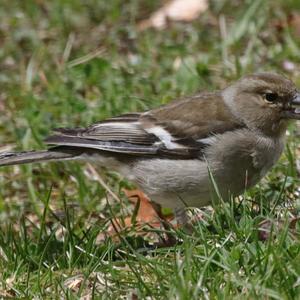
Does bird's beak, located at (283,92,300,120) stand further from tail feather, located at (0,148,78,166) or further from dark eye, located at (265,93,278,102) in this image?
tail feather, located at (0,148,78,166)

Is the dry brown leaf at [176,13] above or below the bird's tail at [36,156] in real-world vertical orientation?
above

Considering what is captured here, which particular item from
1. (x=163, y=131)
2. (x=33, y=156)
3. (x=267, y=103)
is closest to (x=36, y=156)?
(x=33, y=156)

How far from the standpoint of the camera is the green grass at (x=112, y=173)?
456cm

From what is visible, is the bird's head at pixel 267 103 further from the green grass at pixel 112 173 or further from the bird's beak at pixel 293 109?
the green grass at pixel 112 173

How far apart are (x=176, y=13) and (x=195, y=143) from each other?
354cm

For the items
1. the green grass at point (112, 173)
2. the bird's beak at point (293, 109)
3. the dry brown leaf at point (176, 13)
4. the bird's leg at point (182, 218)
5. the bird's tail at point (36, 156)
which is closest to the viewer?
the green grass at point (112, 173)

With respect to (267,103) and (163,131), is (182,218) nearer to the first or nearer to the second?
(163,131)

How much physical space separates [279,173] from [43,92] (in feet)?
8.19

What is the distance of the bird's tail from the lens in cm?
592

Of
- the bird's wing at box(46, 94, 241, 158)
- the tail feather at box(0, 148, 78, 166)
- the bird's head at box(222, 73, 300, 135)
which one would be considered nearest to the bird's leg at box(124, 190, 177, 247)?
the bird's wing at box(46, 94, 241, 158)

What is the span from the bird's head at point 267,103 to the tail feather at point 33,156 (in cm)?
106

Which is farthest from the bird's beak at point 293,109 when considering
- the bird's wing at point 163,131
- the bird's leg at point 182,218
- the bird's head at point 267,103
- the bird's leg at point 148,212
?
the bird's leg at point 148,212

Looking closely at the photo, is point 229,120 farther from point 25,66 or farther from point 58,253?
point 25,66

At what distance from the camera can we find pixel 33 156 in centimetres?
593
